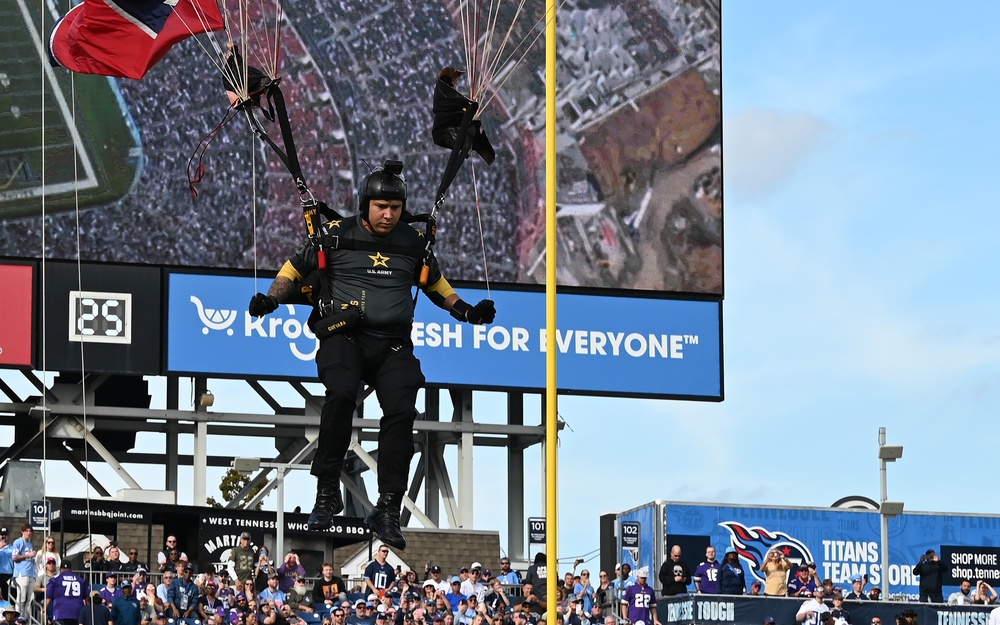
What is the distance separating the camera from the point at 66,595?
23016mm

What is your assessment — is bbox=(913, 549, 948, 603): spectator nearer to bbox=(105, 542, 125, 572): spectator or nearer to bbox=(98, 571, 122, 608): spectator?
bbox=(105, 542, 125, 572): spectator

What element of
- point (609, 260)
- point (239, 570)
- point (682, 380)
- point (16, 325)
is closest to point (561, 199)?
point (609, 260)

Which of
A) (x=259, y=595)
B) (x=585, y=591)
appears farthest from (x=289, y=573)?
(x=585, y=591)

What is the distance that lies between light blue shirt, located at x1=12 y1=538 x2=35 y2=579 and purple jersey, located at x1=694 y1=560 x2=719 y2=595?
28.2 ft

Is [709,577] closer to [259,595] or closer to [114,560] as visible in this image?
[259,595]

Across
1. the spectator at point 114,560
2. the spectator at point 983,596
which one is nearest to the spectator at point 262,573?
the spectator at point 114,560

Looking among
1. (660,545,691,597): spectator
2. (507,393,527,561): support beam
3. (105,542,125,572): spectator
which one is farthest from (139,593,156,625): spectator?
(507,393,527,561): support beam

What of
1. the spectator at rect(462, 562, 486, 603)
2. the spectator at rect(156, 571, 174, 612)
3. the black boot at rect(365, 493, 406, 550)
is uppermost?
the black boot at rect(365, 493, 406, 550)

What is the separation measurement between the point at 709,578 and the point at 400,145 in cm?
1223

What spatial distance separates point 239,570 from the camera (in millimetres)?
26812

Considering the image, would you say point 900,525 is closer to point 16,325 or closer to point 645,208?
point 645,208

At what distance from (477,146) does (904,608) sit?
51.2 feet

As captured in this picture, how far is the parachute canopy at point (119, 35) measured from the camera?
68.6 ft

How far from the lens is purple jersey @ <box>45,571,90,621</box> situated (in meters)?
22.9
